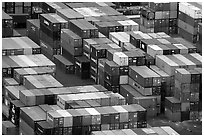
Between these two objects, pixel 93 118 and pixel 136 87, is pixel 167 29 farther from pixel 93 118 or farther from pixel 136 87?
pixel 93 118

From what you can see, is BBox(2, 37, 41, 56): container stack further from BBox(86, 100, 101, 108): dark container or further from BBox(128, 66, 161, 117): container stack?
BBox(86, 100, 101, 108): dark container

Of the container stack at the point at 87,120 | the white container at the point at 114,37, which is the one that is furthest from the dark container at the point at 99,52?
the container stack at the point at 87,120

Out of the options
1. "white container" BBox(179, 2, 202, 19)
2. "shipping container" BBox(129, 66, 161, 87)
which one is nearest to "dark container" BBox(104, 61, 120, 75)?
"shipping container" BBox(129, 66, 161, 87)

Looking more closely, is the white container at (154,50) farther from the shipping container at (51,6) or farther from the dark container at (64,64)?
the shipping container at (51,6)

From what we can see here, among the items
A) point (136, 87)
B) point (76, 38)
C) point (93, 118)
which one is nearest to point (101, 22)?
point (76, 38)

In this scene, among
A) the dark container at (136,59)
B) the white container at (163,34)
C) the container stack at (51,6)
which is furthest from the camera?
the container stack at (51,6)

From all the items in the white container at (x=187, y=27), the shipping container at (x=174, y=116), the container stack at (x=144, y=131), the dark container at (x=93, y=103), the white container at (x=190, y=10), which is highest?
the white container at (x=190, y=10)
